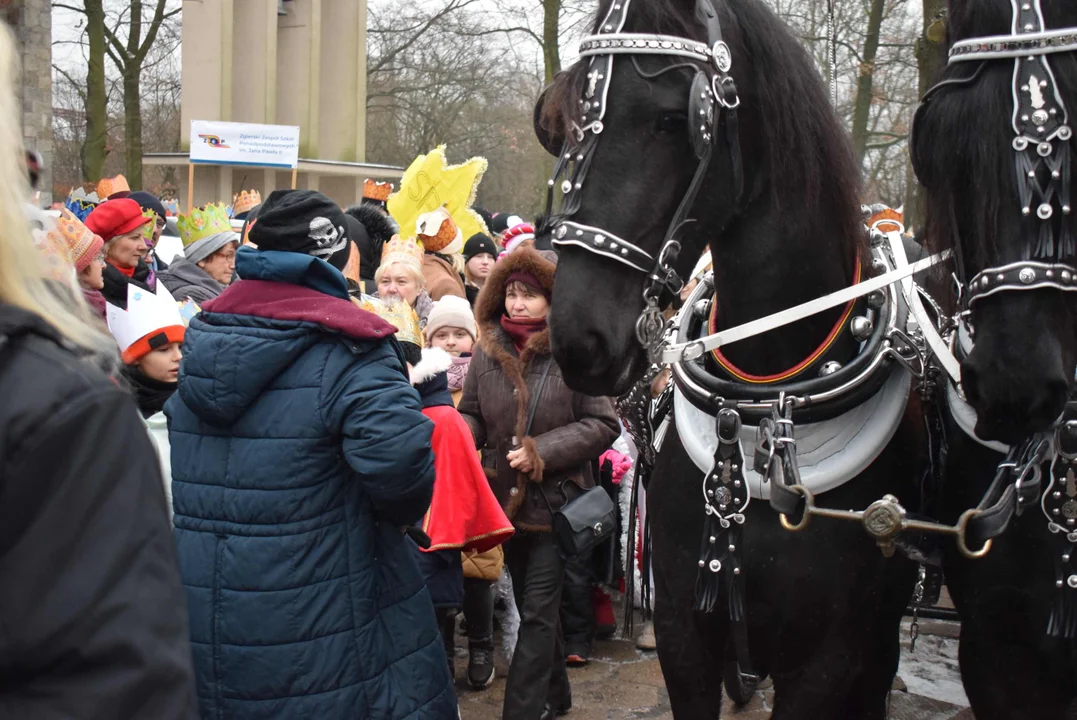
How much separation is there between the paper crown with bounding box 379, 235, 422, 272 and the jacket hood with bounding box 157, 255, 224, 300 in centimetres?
96

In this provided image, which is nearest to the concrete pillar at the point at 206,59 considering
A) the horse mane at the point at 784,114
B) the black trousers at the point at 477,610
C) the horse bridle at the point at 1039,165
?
the black trousers at the point at 477,610

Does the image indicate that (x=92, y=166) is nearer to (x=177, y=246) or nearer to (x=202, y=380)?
(x=177, y=246)

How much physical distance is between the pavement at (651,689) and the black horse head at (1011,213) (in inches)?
117

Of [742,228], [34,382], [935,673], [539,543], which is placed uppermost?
[742,228]

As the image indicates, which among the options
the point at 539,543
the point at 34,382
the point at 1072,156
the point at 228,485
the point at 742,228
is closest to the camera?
the point at 34,382

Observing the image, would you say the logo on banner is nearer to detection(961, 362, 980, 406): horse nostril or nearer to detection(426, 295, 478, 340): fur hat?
detection(426, 295, 478, 340): fur hat

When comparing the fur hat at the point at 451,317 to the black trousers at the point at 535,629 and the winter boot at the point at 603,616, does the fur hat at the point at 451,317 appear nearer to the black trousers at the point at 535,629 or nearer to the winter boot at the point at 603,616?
the black trousers at the point at 535,629

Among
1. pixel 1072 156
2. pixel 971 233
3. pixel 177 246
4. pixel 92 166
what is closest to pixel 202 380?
pixel 971 233

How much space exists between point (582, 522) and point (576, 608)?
1.20 m

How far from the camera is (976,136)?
2271mm

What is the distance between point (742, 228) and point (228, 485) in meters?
1.49

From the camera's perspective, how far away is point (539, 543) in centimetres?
479

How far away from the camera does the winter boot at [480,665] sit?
5344mm

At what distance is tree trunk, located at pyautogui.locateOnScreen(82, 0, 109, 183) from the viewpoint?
64.9 ft
